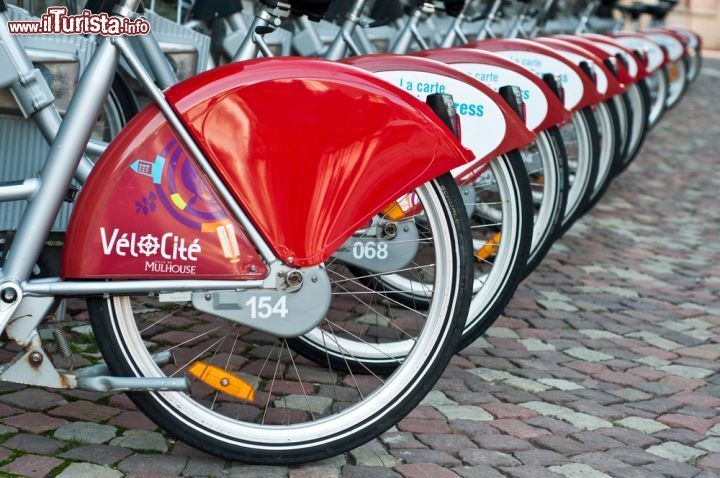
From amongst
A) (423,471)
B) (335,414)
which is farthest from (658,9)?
(335,414)

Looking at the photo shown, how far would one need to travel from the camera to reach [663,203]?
26.9ft

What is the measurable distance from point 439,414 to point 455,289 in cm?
66

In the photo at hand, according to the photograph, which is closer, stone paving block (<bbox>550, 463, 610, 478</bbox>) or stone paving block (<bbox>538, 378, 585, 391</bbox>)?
stone paving block (<bbox>550, 463, 610, 478</bbox>)

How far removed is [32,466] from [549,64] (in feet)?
9.87

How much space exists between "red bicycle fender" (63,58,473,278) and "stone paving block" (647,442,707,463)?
1.06 metres

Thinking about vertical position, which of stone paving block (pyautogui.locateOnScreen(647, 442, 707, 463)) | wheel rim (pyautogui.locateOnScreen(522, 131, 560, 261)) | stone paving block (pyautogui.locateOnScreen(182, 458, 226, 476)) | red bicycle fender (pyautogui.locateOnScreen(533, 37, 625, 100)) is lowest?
stone paving block (pyautogui.locateOnScreen(182, 458, 226, 476))

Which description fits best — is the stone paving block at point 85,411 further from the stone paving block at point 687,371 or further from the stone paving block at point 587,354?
the stone paving block at point 687,371

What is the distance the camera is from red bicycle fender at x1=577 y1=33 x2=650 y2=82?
6871mm

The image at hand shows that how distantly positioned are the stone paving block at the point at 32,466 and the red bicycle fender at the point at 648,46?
6033 mm

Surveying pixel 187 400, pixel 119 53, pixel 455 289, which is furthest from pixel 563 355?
pixel 119 53

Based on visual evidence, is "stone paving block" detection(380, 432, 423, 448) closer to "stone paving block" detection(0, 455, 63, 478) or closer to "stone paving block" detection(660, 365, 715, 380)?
"stone paving block" detection(0, 455, 63, 478)

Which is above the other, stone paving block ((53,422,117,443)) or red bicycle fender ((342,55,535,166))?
red bicycle fender ((342,55,535,166))

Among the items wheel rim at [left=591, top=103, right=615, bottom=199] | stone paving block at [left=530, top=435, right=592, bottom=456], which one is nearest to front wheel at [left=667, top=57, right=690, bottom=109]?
wheel rim at [left=591, top=103, right=615, bottom=199]

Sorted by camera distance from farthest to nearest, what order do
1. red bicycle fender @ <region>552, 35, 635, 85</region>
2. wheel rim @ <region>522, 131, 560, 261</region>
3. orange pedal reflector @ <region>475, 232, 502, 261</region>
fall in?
1. red bicycle fender @ <region>552, 35, 635, 85</region>
2. wheel rim @ <region>522, 131, 560, 261</region>
3. orange pedal reflector @ <region>475, 232, 502, 261</region>
